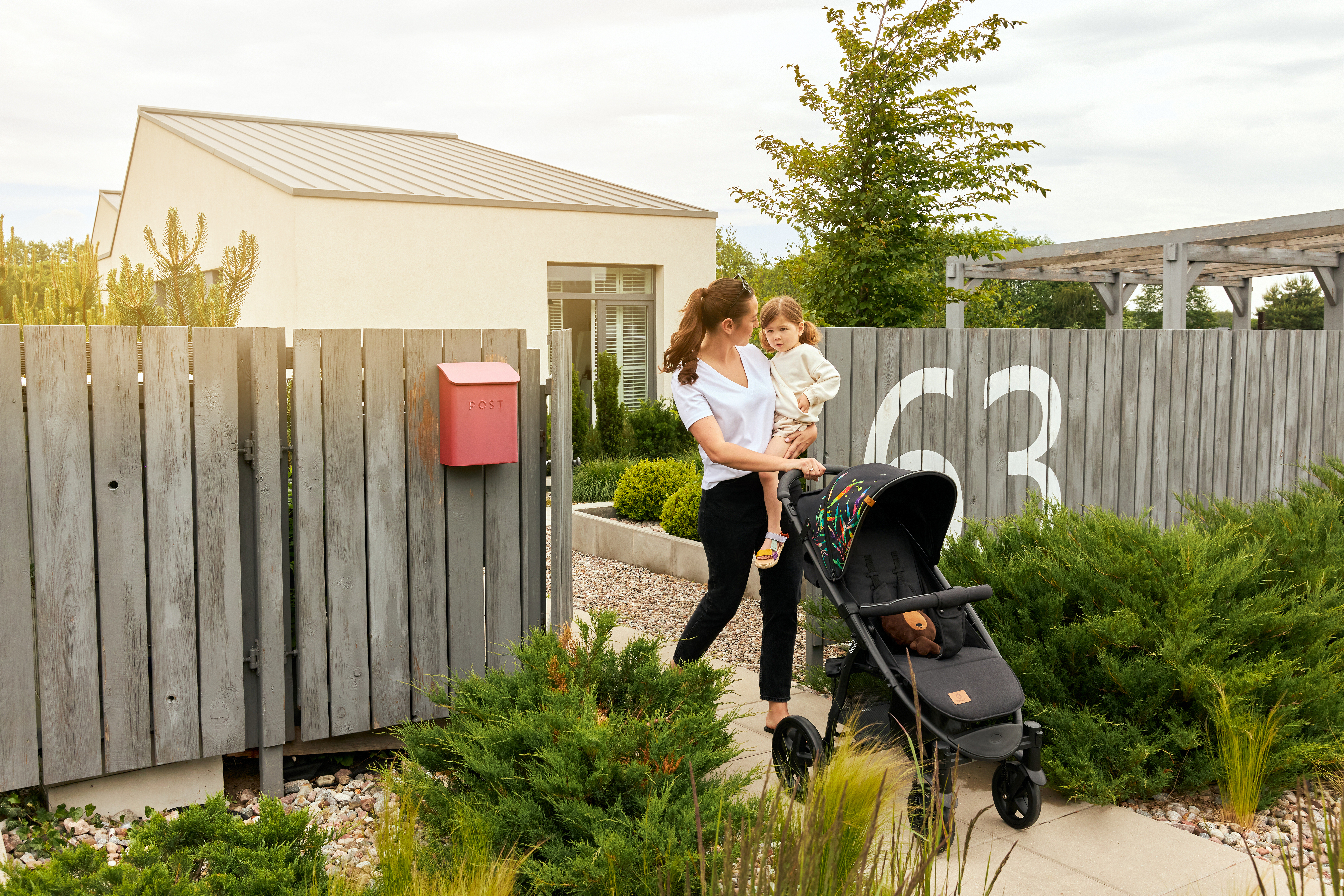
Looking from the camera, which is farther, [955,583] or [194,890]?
[955,583]

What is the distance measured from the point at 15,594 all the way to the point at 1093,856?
3.86 meters

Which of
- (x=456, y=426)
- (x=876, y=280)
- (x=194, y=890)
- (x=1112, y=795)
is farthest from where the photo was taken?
(x=876, y=280)

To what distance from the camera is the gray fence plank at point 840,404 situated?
5285 millimetres

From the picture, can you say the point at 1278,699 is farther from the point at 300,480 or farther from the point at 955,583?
the point at 300,480

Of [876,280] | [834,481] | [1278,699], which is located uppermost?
[876,280]

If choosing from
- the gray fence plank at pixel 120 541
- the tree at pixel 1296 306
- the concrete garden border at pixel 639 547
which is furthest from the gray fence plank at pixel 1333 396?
the tree at pixel 1296 306

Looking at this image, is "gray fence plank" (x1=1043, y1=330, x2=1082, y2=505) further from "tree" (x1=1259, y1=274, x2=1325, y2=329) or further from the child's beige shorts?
"tree" (x1=1259, y1=274, x2=1325, y2=329)

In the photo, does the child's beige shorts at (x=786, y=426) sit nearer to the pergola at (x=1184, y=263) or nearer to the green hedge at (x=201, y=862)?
the green hedge at (x=201, y=862)

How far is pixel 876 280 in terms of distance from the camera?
11141mm

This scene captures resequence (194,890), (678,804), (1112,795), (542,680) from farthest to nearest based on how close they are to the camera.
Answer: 1. (1112,795)
2. (542,680)
3. (678,804)
4. (194,890)

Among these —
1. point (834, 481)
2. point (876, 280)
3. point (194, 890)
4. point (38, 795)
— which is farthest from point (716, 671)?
point (876, 280)

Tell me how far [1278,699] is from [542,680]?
2847 mm

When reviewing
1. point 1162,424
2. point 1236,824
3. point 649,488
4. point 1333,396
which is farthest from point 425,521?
point 1333,396

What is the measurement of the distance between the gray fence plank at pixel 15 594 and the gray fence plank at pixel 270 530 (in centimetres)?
75
